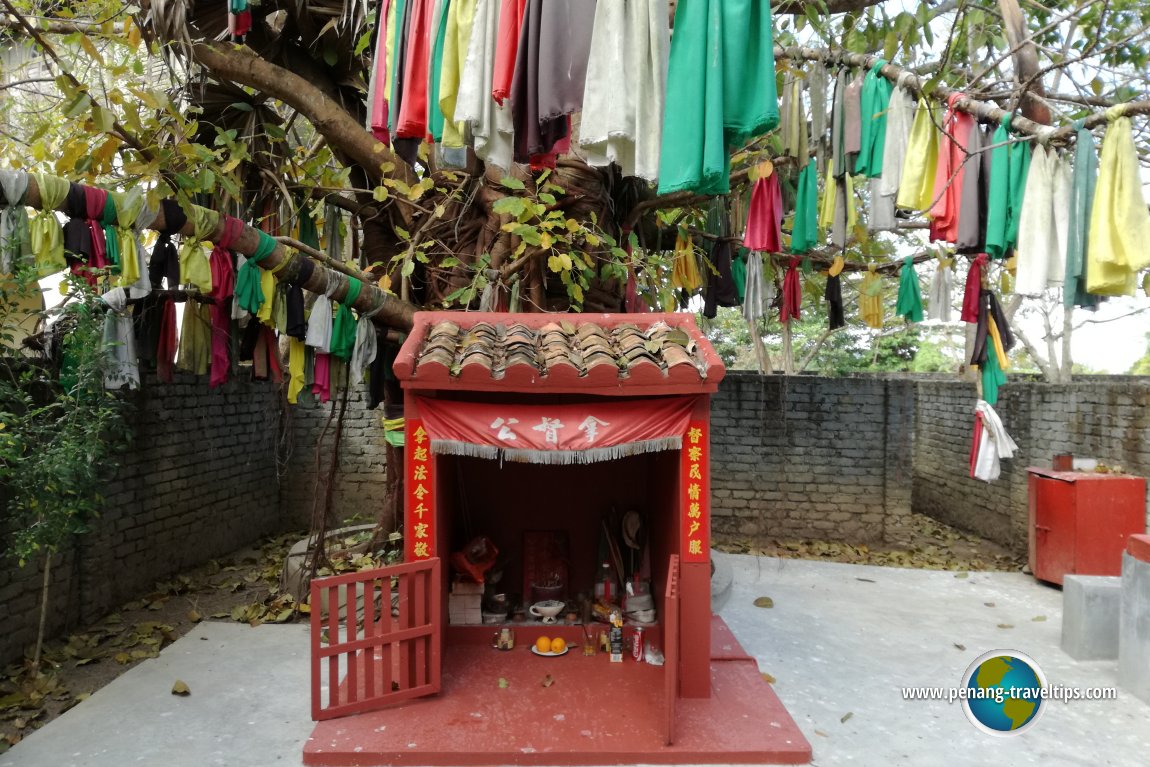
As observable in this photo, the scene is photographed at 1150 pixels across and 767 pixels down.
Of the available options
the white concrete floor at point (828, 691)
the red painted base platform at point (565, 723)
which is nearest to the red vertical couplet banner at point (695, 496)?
the red painted base platform at point (565, 723)

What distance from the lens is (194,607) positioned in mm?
7156

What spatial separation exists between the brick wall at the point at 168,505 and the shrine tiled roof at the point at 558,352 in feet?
11.9

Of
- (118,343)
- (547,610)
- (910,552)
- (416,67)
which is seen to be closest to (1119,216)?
(416,67)

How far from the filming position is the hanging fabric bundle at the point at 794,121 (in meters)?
5.66

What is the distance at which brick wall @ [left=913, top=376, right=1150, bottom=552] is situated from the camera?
7816 millimetres

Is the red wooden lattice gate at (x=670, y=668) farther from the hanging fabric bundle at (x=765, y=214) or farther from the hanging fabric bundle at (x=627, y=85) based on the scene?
the hanging fabric bundle at (x=765, y=214)

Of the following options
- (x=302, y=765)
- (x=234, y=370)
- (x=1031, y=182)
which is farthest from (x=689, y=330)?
(x=234, y=370)

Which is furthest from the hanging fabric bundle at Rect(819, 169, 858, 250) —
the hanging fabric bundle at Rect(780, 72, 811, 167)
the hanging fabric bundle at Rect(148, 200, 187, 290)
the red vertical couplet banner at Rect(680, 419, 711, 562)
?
the hanging fabric bundle at Rect(148, 200, 187, 290)

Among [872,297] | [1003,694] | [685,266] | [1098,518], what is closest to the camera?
[1003,694]

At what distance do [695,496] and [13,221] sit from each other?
4509 millimetres

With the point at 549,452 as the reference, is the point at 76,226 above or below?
above

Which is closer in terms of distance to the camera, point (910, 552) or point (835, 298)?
point (835, 298)

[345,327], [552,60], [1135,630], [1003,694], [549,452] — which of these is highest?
[552,60]

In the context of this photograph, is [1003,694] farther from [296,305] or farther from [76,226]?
[76,226]
